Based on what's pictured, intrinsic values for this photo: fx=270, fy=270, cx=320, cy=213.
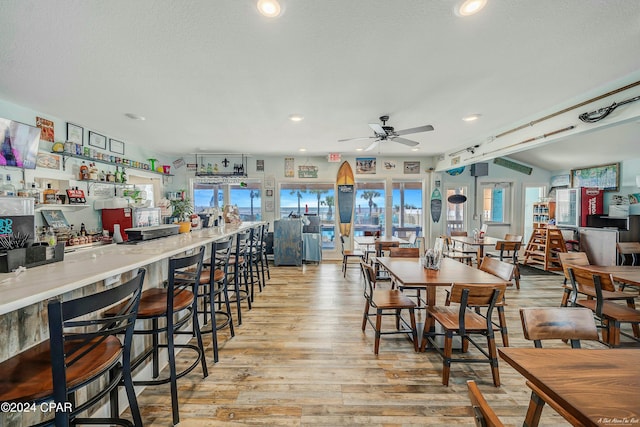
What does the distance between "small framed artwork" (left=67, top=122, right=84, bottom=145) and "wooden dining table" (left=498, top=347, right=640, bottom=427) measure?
5.65m

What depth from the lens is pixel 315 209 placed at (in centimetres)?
722

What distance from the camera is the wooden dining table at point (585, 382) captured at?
886mm

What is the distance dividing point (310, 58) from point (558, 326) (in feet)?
8.43

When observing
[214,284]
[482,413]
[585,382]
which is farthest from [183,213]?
[585,382]

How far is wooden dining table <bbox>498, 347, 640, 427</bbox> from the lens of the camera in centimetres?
89

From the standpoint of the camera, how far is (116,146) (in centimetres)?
496

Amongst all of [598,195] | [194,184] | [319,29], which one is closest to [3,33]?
[319,29]

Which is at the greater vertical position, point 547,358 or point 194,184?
point 194,184

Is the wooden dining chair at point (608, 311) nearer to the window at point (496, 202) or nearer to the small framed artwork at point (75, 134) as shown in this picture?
the window at point (496, 202)

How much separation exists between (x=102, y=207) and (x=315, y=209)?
4.44 m

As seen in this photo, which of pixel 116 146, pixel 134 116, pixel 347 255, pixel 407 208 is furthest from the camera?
pixel 407 208

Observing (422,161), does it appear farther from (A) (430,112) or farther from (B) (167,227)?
(B) (167,227)

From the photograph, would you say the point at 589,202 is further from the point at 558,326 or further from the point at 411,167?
the point at 558,326

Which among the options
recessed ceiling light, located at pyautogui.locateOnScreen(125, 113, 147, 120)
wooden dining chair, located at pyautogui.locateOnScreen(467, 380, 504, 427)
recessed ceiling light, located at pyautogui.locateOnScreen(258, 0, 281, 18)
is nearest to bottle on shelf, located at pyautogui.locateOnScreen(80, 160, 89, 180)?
recessed ceiling light, located at pyautogui.locateOnScreen(125, 113, 147, 120)
